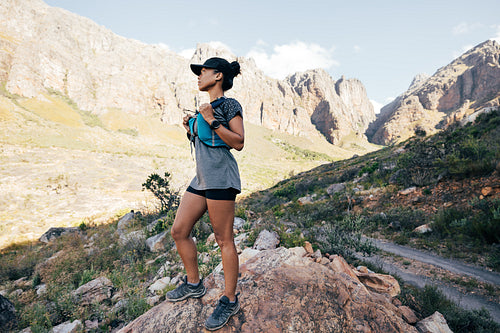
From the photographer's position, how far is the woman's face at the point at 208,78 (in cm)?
200

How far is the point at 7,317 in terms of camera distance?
3.34m

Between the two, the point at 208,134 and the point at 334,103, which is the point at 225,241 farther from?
the point at 334,103

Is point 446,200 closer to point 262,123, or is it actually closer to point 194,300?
point 194,300

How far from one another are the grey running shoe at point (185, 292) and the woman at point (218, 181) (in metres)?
0.29

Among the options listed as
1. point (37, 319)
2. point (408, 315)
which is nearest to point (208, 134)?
point (408, 315)

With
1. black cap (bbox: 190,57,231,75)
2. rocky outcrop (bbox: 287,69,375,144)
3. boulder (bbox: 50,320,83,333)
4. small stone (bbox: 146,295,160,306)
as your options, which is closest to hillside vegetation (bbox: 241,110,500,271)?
small stone (bbox: 146,295,160,306)

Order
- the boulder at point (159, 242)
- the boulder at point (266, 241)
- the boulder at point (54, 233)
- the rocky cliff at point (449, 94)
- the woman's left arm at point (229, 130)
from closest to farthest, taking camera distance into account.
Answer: the woman's left arm at point (229, 130) → the boulder at point (266, 241) → the boulder at point (159, 242) → the boulder at point (54, 233) → the rocky cliff at point (449, 94)

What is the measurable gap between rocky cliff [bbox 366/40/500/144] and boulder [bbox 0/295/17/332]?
127 metres

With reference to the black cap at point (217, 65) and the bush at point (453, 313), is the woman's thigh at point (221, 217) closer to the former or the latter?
the black cap at point (217, 65)

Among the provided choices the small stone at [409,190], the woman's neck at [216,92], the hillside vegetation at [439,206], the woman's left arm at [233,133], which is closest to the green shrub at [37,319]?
the woman's left arm at [233,133]

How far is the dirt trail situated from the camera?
10.3 feet

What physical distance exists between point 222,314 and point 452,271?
195 inches

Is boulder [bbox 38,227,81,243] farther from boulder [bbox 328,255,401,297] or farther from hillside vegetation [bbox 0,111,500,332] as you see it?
boulder [bbox 328,255,401,297]

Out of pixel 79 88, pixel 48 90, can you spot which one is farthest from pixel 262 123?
pixel 48 90
